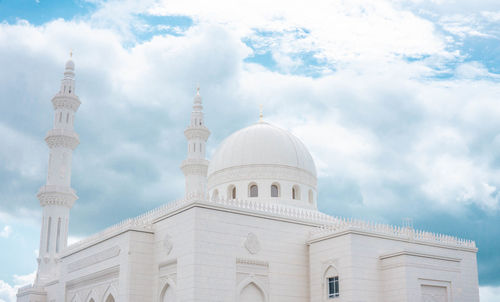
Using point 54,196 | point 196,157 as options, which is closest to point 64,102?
point 54,196

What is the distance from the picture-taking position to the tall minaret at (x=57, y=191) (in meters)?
27.8

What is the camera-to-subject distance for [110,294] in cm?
2011

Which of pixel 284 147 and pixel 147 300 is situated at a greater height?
pixel 284 147

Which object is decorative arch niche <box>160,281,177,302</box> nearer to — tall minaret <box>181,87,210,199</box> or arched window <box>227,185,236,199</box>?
arched window <box>227,185,236,199</box>

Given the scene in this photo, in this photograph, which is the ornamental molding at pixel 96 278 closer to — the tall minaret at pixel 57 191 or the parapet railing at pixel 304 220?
the parapet railing at pixel 304 220

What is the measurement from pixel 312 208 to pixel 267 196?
2.38 m

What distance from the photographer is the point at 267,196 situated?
78.6 feet

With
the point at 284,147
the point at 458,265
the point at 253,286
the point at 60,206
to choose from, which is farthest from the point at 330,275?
the point at 60,206

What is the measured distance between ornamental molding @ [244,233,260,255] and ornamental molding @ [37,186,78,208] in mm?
13752

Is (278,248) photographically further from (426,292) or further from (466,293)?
(466,293)

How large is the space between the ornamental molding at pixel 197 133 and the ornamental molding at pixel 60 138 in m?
6.68

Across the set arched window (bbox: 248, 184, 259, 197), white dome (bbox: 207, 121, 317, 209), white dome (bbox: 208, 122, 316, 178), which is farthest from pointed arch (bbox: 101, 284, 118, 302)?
white dome (bbox: 208, 122, 316, 178)

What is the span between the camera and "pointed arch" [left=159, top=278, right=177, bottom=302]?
17.7 m

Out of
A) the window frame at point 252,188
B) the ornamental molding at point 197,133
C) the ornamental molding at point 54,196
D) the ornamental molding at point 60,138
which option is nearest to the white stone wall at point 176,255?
the window frame at point 252,188
